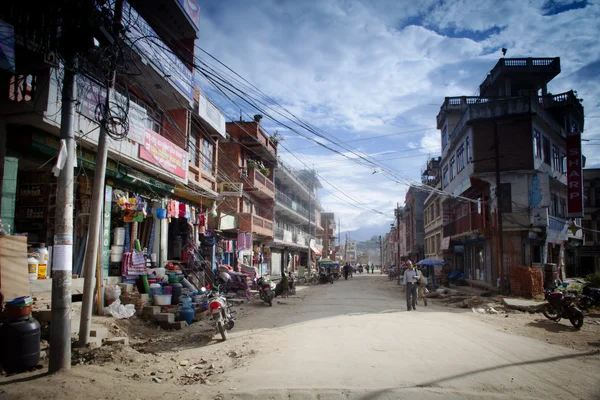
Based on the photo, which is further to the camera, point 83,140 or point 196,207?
point 196,207

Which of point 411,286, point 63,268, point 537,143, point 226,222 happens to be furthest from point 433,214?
point 63,268

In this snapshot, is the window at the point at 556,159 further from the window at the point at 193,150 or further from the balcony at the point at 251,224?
the window at the point at 193,150

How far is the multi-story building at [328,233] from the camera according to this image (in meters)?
77.1

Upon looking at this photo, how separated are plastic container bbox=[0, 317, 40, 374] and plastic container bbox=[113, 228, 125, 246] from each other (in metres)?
5.73

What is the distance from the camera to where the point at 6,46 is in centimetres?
733

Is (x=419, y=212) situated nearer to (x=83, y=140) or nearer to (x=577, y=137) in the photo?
(x=577, y=137)

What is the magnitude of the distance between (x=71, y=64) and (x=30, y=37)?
10.7ft

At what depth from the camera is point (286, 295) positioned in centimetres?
2009

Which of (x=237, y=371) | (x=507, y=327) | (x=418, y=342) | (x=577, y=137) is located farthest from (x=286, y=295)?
(x=577, y=137)

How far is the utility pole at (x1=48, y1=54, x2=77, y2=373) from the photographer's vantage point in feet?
18.3

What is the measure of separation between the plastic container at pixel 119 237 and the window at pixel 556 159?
2539 centimetres

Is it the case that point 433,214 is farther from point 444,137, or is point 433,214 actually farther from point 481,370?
point 481,370

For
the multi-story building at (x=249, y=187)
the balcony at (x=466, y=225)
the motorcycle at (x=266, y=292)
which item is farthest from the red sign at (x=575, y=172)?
the multi-story building at (x=249, y=187)

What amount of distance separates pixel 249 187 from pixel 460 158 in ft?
50.3
